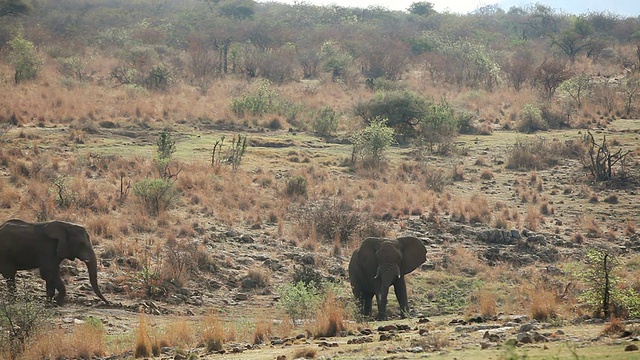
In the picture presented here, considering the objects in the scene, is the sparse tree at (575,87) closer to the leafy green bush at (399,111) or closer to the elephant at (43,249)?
the leafy green bush at (399,111)

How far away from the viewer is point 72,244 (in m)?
14.6

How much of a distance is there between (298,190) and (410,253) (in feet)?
27.8

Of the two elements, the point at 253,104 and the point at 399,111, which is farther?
the point at 253,104

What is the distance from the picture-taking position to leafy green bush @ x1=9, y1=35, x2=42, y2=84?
36.7 m

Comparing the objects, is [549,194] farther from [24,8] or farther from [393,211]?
[24,8]

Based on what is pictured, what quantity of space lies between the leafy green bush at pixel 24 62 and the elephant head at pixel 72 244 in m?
23.1

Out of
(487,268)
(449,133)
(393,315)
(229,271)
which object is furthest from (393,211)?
(449,133)

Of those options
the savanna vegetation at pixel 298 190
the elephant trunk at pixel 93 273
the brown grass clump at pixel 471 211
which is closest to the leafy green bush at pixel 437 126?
the savanna vegetation at pixel 298 190

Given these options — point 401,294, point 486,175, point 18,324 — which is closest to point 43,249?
point 18,324

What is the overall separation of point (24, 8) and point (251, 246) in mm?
45271

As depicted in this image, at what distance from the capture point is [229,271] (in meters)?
18.0

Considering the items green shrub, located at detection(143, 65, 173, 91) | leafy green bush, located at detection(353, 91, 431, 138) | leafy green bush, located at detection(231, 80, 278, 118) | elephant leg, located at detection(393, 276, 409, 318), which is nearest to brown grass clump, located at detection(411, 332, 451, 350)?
elephant leg, located at detection(393, 276, 409, 318)

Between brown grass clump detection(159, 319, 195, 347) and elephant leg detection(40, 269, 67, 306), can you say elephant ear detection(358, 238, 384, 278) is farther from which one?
elephant leg detection(40, 269, 67, 306)

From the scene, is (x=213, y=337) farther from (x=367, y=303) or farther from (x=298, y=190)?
(x=298, y=190)
